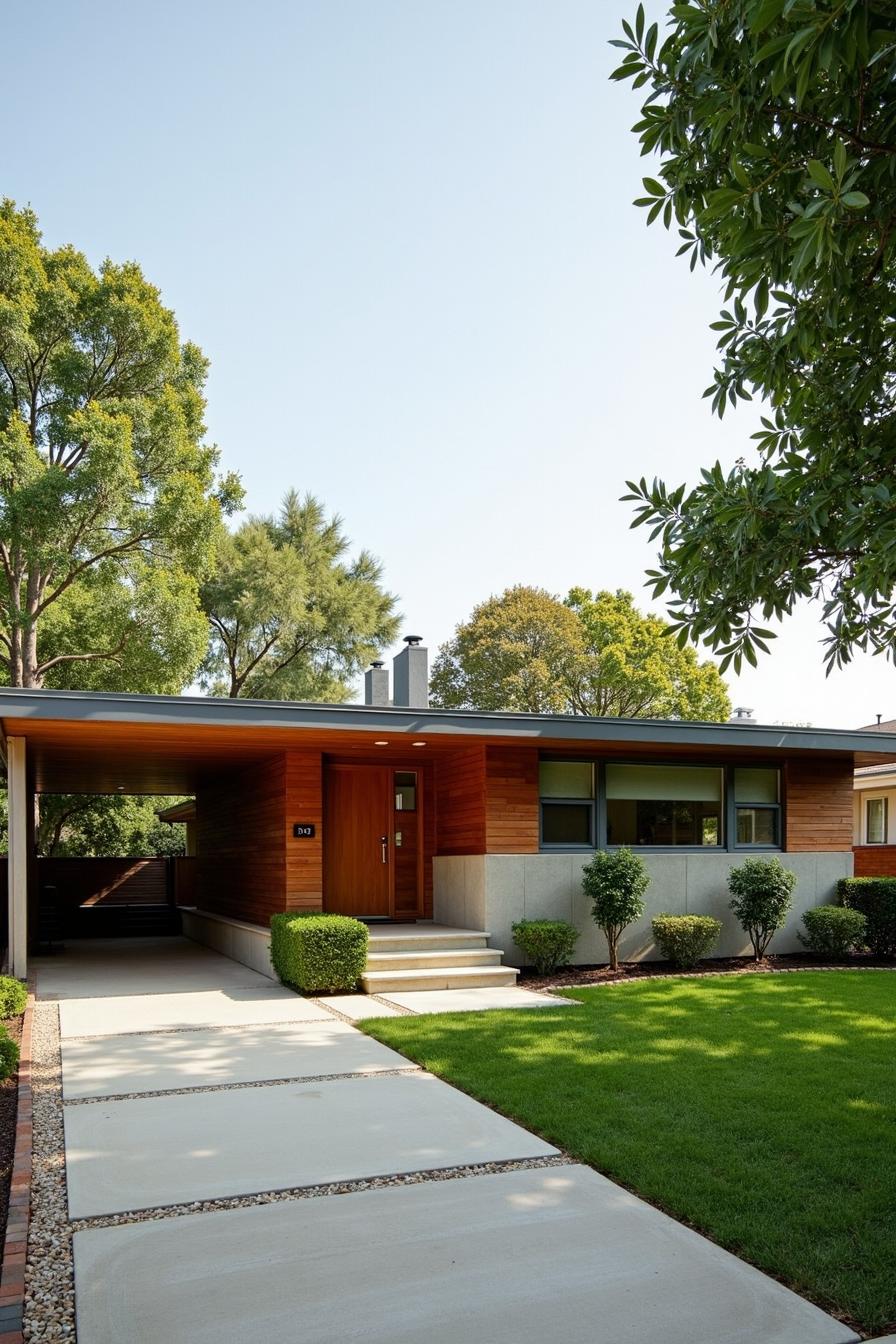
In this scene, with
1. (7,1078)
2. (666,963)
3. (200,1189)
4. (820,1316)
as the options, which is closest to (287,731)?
(7,1078)

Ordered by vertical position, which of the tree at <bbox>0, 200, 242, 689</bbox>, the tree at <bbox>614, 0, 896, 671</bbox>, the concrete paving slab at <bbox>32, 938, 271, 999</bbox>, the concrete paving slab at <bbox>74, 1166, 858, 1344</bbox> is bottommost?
the concrete paving slab at <bbox>32, 938, 271, 999</bbox>

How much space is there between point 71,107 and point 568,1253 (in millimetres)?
11920

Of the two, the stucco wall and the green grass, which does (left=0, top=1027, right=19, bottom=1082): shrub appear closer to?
the green grass

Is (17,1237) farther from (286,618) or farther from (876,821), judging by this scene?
(286,618)

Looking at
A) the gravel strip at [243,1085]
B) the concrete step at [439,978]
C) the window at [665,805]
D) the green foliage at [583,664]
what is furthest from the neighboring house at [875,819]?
the gravel strip at [243,1085]

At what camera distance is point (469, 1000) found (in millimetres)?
8984

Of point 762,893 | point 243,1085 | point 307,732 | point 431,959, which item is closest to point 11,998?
point 243,1085

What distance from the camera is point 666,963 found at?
37.5ft

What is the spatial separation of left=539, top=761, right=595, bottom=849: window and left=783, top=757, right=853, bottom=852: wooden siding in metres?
2.83

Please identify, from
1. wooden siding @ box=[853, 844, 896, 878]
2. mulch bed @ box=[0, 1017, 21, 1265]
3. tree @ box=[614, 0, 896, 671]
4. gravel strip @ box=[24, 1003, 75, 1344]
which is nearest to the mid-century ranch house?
mulch bed @ box=[0, 1017, 21, 1265]

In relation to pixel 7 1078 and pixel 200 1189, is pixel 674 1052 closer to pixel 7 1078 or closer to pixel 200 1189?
pixel 200 1189

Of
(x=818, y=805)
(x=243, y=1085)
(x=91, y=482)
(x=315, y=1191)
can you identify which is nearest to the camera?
(x=315, y=1191)

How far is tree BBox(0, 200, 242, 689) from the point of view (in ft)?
→ 60.9

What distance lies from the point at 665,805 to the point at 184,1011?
6.15 metres
